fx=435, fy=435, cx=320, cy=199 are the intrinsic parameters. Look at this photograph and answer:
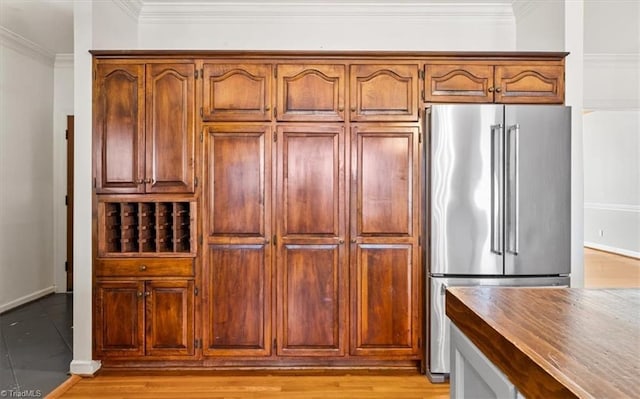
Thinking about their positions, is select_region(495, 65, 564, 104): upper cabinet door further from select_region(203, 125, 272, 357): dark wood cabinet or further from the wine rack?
the wine rack

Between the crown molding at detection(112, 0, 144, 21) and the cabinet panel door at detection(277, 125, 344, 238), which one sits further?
the crown molding at detection(112, 0, 144, 21)

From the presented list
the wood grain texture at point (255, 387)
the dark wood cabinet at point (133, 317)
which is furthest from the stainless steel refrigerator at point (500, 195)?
the dark wood cabinet at point (133, 317)

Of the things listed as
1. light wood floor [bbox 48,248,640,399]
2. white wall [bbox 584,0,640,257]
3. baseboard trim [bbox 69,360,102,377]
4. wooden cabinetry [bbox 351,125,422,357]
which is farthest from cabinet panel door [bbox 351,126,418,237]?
white wall [bbox 584,0,640,257]

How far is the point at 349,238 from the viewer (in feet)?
9.77

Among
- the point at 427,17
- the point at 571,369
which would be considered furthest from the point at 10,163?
the point at 571,369

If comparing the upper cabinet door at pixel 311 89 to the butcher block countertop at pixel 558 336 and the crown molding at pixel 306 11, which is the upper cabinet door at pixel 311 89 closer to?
the crown molding at pixel 306 11

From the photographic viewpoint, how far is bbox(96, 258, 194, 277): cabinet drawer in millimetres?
2965

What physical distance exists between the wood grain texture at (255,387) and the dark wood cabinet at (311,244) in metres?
0.20

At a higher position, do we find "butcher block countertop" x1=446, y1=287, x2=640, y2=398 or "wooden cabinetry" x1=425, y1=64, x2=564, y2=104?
"wooden cabinetry" x1=425, y1=64, x2=564, y2=104

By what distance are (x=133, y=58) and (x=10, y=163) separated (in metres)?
2.48

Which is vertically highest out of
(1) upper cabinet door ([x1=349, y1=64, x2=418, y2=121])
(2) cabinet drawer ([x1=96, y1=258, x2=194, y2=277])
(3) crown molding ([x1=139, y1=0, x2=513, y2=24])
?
(3) crown molding ([x1=139, y1=0, x2=513, y2=24])

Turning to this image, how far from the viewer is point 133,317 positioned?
9.71 ft

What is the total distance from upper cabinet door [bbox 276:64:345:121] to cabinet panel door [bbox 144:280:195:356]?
1.41m

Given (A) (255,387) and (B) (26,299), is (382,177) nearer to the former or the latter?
(A) (255,387)
